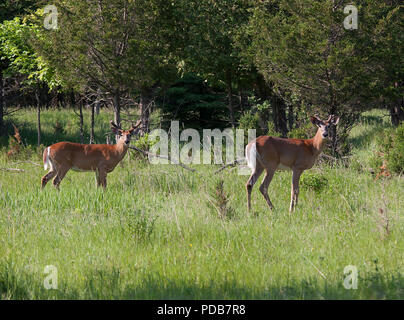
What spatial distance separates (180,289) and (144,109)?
1239 centimetres

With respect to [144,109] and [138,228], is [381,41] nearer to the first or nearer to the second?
[144,109]

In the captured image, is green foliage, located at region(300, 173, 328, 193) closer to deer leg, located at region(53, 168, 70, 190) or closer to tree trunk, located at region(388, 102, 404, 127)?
deer leg, located at region(53, 168, 70, 190)

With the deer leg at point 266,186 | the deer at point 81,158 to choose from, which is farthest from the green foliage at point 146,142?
the deer leg at point 266,186

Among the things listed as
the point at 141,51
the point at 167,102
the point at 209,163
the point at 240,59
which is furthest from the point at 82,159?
the point at 167,102

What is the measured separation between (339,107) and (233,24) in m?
5.32

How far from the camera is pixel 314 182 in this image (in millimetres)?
8344

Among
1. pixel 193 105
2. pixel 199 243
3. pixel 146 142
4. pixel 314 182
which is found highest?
pixel 193 105

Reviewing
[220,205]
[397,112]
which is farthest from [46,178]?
[397,112]

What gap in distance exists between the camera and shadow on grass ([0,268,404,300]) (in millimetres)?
4160

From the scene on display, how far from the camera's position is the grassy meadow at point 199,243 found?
4.38 metres

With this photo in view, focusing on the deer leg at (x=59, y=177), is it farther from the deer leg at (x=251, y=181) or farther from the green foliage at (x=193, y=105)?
the green foliage at (x=193, y=105)

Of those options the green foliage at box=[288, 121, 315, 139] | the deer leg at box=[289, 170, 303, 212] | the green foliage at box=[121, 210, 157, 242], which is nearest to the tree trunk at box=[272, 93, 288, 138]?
the green foliage at box=[288, 121, 315, 139]

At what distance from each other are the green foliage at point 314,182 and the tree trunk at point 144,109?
23.1 ft

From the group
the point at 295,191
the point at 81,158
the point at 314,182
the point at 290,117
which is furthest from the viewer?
the point at 290,117
